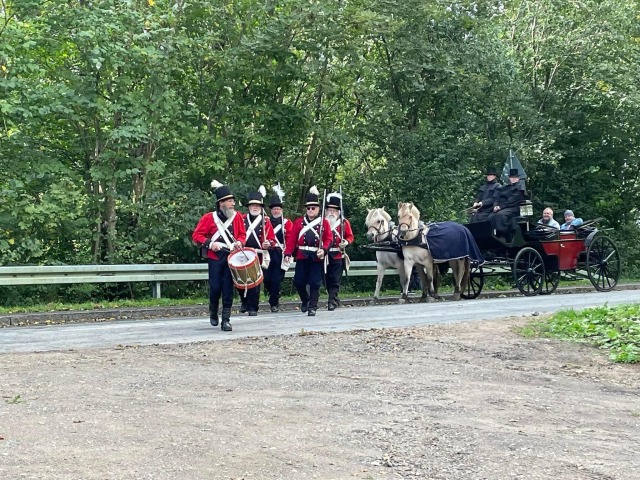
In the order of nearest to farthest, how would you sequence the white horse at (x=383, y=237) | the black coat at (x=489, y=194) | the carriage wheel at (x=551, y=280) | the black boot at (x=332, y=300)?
the black boot at (x=332, y=300) → the white horse at (x=383, y=237) → the black coat at (x=489, y=194) → the carriage wheel at (x=551, y=280)

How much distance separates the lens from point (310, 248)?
57.4 ft

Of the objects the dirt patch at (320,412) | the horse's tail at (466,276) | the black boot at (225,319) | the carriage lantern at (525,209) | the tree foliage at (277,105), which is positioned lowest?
the dirt patch at (320,412)

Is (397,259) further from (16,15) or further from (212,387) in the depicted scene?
(212,387)

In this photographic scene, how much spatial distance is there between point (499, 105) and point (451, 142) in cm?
305

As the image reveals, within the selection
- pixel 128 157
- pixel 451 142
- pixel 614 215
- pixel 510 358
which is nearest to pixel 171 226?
pixel 128 157

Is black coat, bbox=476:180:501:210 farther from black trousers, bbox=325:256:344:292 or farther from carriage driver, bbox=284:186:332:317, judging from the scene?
carriage driver, bbox=284:186:332:317

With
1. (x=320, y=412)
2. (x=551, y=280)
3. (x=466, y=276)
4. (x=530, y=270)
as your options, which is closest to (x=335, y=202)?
(x=466, y=276)

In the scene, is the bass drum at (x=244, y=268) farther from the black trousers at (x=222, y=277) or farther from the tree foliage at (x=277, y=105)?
the tree foliage at (x=277, y=105)

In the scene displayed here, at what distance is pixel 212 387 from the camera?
8.92m

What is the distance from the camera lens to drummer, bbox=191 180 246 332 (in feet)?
46.3

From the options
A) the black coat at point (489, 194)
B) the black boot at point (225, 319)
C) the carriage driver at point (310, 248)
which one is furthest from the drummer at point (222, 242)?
the black coat at point (489, 194)

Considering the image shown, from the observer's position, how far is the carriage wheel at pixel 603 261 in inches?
958

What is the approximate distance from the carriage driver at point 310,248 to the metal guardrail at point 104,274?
3.81 metres

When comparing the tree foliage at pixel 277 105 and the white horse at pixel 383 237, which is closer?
the tree foliage at pixel 277 105
